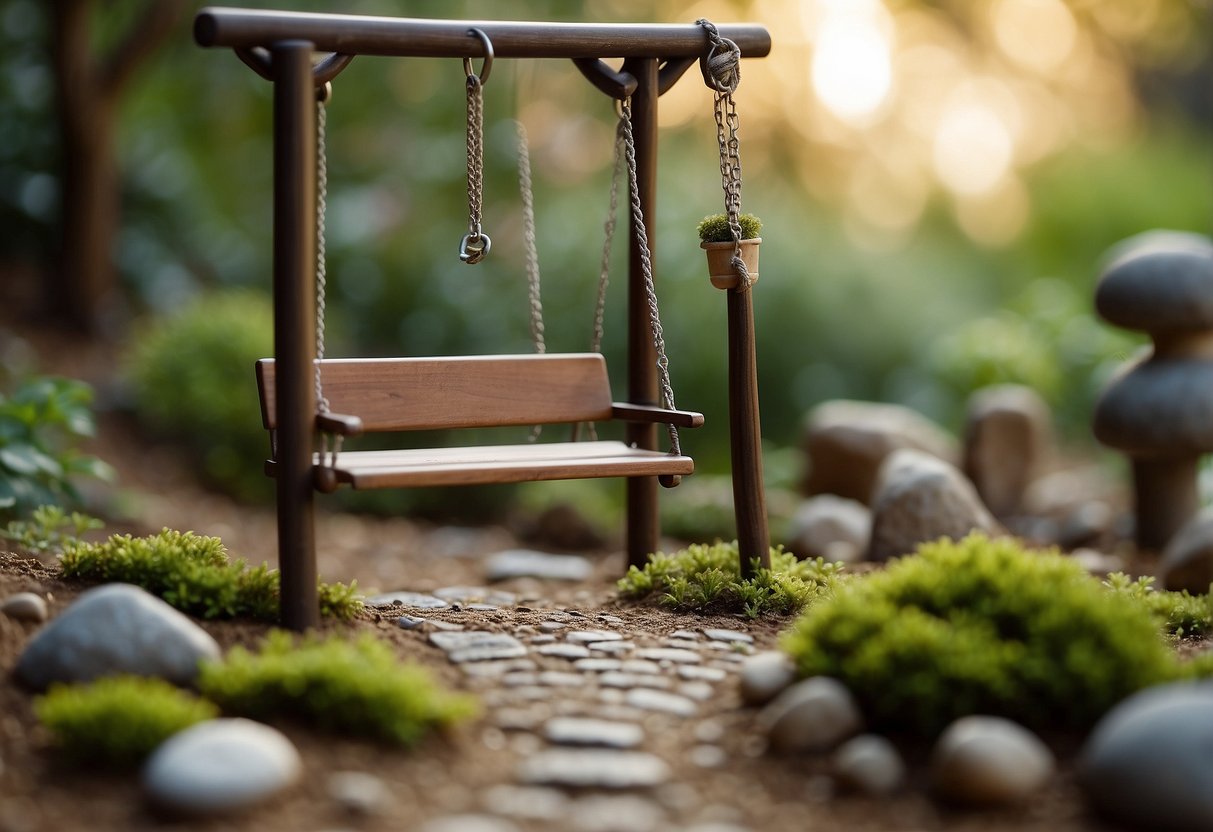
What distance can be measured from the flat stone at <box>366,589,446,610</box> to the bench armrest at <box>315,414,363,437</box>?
35.8 inches

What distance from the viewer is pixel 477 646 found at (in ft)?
13.9

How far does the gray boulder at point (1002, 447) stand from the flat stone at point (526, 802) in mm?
5051

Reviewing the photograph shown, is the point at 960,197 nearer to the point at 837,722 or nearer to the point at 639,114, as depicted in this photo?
the point at 639,114

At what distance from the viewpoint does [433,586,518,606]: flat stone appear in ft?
17.3

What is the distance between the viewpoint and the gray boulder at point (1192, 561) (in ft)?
17.5

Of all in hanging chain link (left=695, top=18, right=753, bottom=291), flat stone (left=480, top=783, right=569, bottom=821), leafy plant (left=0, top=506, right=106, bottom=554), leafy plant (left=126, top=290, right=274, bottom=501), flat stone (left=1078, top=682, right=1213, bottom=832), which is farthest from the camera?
leafy plant (left=126, top=290, right=274, bottom=501)

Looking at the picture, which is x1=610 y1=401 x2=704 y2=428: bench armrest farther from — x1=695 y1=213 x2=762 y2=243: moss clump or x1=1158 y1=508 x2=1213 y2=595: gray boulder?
x1=1158 y1=508 x2=1213 y2=595: gray boulder

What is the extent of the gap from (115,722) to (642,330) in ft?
9.05

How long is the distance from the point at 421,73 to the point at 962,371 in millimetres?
5313

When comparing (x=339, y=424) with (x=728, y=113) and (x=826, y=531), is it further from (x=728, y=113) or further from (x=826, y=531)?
(x=826, y=531)

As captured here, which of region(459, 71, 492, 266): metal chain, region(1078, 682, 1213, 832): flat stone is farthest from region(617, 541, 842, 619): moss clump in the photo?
region(1078, 682, 1213, 832): flat stone

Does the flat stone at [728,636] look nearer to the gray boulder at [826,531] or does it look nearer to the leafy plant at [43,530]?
the gray boulder at [826,531]

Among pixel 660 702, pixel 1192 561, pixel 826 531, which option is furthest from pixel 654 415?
pixel 1192 561

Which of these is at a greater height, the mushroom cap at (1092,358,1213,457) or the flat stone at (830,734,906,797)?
the mushroom cap at (1092,358,1213,457)
